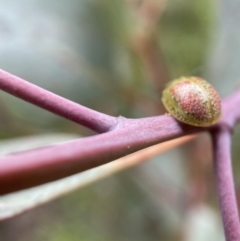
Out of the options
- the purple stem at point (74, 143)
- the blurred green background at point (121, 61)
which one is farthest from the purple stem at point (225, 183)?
the blurred green background at point (121, 61)

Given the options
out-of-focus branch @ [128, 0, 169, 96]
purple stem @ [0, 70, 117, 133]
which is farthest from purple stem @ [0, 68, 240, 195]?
out-of-focus branch @ [128, 0, 169, 96]

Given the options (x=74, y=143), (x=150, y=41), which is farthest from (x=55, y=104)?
(x=150, y=41)

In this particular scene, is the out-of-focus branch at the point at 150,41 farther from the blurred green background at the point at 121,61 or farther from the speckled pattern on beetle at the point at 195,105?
the speckled pattern on beetle at the point at 195,105

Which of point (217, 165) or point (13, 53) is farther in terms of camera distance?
point (13, 53)

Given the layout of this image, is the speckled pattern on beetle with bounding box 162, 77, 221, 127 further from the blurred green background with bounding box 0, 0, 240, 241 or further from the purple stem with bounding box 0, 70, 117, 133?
the blurred green background with bounding box 0, 0, 240, 241

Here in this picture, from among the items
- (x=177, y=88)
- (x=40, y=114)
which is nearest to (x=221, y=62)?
(x=40, y=114)

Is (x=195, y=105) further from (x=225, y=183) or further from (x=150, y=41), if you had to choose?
(x=150, y=41)

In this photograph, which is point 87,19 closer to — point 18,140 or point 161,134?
point 18,140
